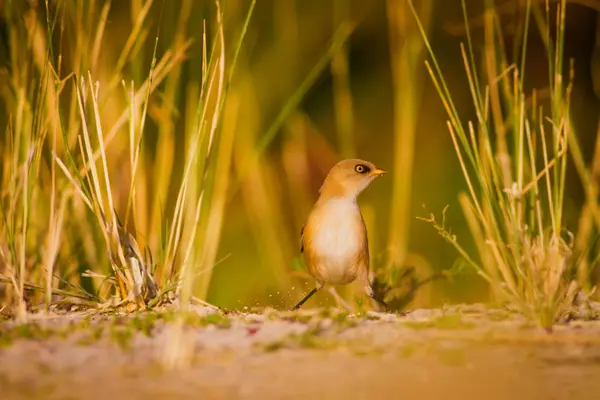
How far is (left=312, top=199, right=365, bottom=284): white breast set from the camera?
3592 mm

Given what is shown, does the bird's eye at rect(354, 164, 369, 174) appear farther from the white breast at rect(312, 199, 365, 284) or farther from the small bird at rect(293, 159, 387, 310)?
the white breast at rect(312, 199, 365, 284)

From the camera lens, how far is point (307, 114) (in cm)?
485

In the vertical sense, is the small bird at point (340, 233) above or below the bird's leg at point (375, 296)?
above

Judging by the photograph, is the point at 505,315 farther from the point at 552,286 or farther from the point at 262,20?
the point at 262,20

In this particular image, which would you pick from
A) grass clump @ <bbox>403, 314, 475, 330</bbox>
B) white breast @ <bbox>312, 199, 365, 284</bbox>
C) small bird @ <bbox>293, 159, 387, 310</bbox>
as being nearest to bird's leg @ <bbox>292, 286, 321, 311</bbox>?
small bird @ <bbox>293, 159, 387, 310</bbox>

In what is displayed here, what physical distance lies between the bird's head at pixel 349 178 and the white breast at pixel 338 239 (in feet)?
0.21

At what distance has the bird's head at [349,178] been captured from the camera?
3.76m

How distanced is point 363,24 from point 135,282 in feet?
8.95

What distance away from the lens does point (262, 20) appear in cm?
492

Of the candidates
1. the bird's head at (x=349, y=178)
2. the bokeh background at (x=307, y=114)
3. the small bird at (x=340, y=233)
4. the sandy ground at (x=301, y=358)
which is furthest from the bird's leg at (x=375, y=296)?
the sandy ground at (x=301, y=358)

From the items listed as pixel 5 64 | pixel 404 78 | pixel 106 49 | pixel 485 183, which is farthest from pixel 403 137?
pixel 5 64

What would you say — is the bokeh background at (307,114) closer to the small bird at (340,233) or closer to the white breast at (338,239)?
the small bird at (340,233)

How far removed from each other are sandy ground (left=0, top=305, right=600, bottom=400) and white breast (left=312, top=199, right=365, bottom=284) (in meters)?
0.71

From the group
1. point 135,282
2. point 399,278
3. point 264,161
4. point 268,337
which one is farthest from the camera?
point 264,161
